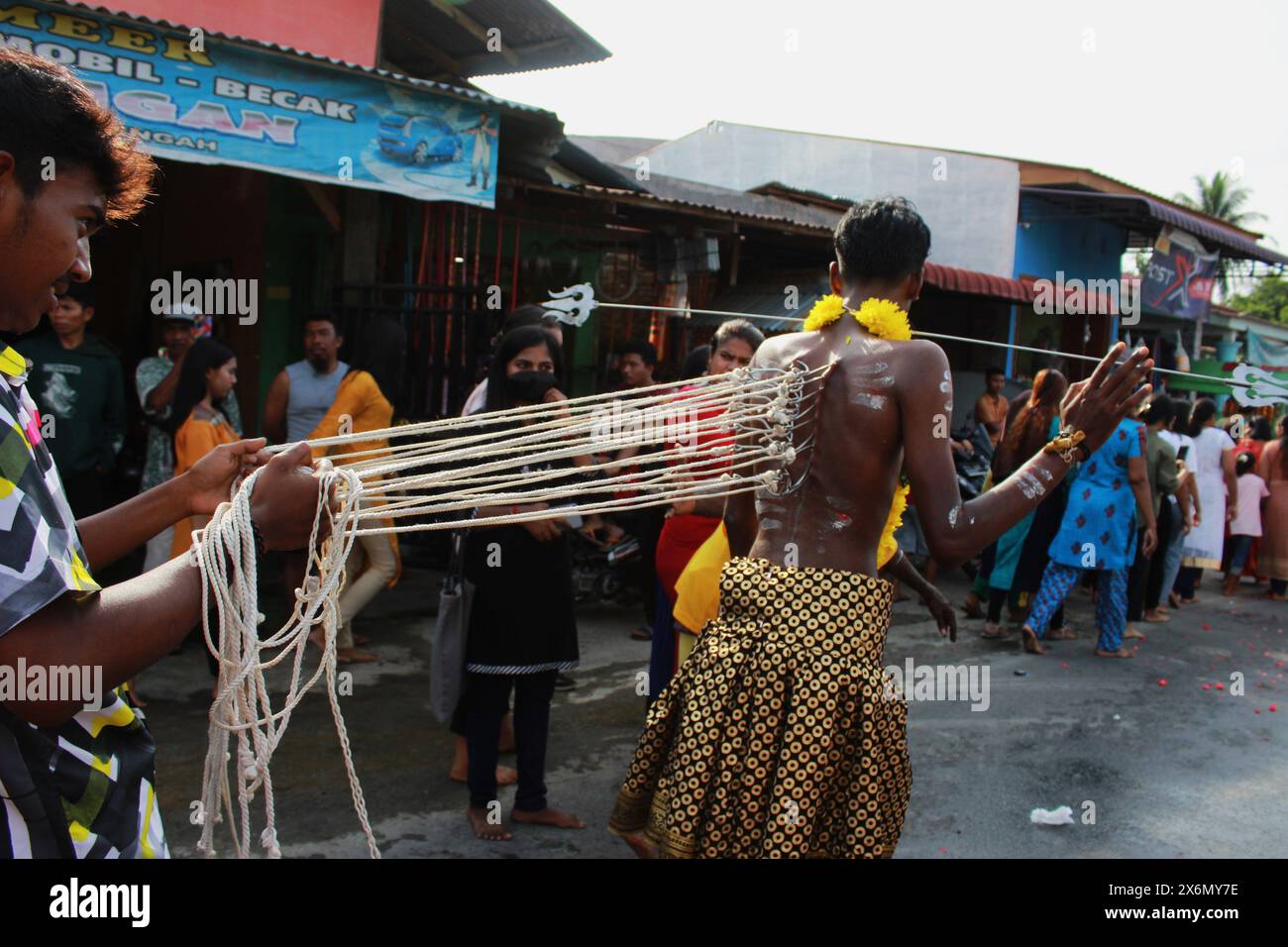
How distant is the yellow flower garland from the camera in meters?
2.20

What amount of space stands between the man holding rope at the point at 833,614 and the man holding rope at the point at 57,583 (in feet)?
3.55

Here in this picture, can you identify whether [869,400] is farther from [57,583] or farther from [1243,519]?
[1243,519]

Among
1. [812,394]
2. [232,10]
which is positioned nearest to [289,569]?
[812,394]

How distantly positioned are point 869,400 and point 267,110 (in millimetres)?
4292

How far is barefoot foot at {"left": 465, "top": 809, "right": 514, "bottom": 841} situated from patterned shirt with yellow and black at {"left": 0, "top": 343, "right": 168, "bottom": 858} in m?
2.10

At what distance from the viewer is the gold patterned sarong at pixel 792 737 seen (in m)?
2.03

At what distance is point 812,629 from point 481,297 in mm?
5204

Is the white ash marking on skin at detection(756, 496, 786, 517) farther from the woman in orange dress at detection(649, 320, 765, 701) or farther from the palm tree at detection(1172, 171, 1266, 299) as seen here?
the palm tree at detection(1172, 171, 1266, 299)

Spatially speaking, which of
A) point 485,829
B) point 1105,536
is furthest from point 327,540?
point 1105,536

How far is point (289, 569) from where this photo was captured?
4.96 metres

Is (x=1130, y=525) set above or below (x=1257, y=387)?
below

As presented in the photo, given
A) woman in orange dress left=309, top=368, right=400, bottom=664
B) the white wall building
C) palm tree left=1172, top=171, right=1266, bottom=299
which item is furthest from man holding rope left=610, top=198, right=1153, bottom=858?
palm tree left=1172, top=171, right=1266, bottom=299

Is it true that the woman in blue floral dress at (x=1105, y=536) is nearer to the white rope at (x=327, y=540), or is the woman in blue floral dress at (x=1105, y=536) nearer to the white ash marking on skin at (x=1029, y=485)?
the white ash marking on skin at (x=1029, y=485)

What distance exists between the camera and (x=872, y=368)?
214 centimetres
